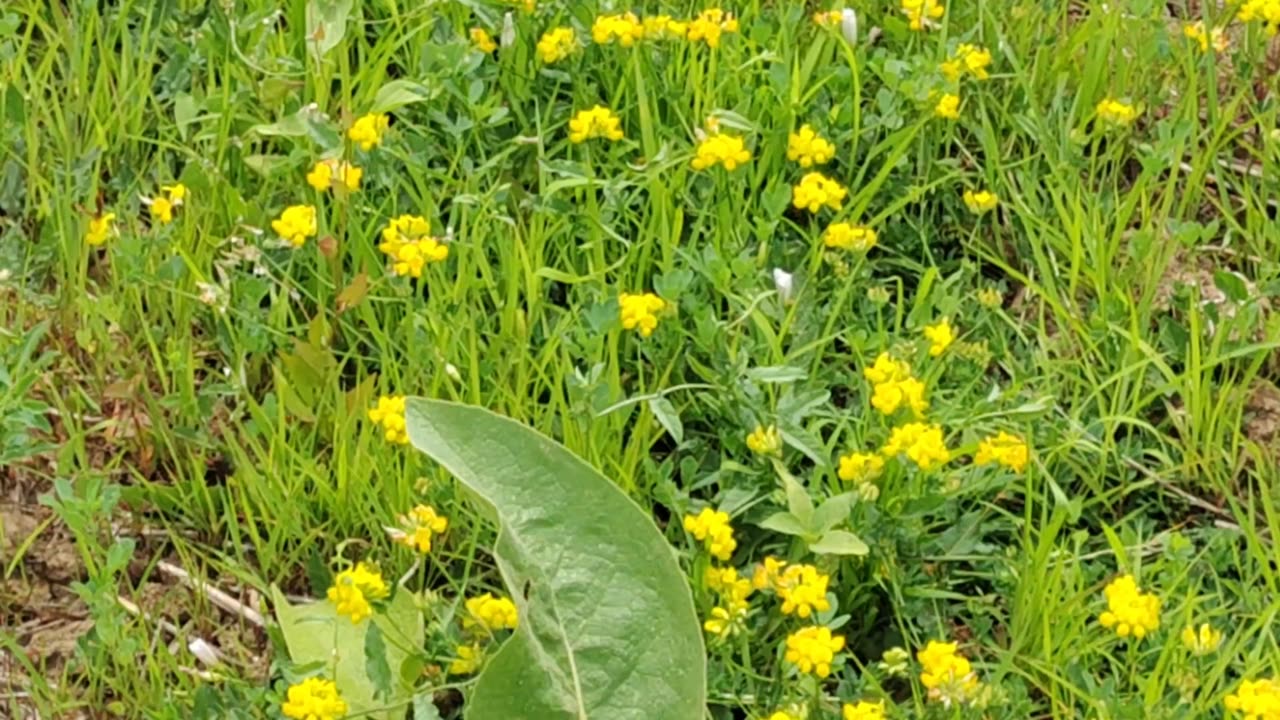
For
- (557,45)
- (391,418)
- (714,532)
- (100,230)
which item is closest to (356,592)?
(391,418)

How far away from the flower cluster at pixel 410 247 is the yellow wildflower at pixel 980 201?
0.88 metres

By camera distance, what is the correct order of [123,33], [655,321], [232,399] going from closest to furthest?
1. [655,321]
2. [232,399]
3. [123,33]

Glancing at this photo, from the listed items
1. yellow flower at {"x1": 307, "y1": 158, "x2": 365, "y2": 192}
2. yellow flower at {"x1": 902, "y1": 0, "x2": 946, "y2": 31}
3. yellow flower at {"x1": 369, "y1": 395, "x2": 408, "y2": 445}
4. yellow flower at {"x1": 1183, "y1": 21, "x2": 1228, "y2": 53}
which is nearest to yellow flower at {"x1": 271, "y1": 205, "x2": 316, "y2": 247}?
yellow flower at {"x1": 307, "y1": 158, "x2": 365, "y2": 192}

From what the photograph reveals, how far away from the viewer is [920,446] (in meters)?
2.20

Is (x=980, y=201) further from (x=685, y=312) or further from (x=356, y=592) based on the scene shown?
(x=356, y=592)

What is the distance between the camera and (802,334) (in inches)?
101

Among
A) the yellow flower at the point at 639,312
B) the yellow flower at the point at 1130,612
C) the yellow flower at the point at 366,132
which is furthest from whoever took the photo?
the yellow flower at the point at 366,132

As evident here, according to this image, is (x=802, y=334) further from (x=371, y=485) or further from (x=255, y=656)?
(x=255, y=656)

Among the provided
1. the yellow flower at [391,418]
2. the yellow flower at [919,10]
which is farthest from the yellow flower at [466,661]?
the yellow flower at [919,10]

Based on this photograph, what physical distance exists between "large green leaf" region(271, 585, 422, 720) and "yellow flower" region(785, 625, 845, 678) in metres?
0.49

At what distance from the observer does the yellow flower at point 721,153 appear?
2.61 meters

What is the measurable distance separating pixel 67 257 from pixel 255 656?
2.46ft

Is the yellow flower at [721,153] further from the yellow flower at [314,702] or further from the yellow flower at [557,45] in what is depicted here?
the yellow flower at [314,702]

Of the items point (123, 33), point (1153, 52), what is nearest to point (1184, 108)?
point (1153, 52)
